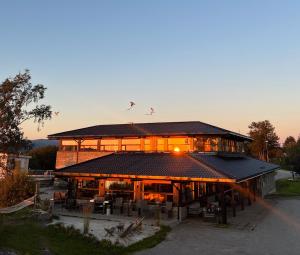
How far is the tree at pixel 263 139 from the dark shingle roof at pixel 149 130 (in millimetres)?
68307

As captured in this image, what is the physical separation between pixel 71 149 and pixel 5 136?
792 centimetres

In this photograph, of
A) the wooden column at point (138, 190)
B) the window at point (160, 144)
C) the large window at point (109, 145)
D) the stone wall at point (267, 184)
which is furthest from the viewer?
the stone wall at point (267, 184)

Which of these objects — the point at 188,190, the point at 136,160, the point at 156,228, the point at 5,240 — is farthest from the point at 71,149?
the point at 5,240

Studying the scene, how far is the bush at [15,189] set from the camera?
22.4 m

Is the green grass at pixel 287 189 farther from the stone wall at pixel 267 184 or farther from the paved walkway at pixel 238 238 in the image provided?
the paved walkway at pixel 238 238

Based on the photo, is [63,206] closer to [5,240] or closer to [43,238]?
[43,238]

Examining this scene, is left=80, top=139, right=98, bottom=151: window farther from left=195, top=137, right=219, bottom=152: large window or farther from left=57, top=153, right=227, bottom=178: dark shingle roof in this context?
left=195, top=137, right=219, bottom=152: large window

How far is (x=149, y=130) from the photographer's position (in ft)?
105

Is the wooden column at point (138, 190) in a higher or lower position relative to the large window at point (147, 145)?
lower

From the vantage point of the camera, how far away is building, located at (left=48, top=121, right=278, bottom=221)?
2231cm

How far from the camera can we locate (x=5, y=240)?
45.0 feet

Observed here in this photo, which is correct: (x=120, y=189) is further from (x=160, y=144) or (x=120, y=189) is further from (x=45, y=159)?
(x=45, y=159)

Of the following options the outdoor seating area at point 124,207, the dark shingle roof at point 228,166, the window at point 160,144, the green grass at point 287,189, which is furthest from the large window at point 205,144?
the green grass at point 287,189

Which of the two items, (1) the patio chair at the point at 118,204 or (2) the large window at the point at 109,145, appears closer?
(1) the patio chair at the point at 118,204
